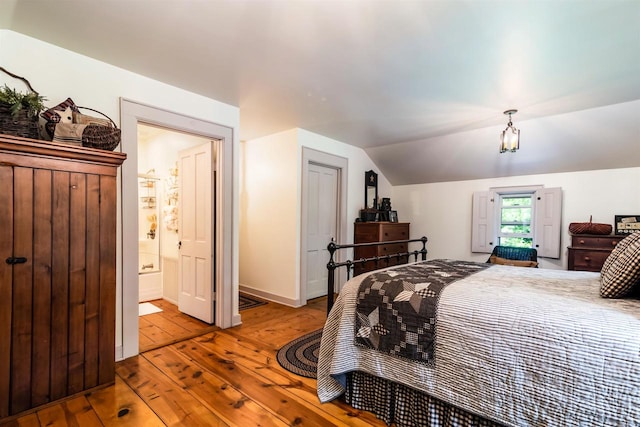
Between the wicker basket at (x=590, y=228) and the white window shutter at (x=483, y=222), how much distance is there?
3.28 ft

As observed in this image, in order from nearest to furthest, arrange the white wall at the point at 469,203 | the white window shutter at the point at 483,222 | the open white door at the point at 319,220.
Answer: the white wall at the point at 469,203, the open white door at the point at 319,220, the white window shutter at the point at 483,222

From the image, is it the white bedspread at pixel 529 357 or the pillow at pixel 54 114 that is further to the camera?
the pillow at pixel 54 114

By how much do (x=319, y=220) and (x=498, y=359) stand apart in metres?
3.35

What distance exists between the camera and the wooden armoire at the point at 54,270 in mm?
1784

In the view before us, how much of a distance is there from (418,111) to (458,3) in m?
1.72

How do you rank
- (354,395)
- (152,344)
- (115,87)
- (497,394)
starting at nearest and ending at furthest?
(497,394), (354,395), (115,87), (152,344)

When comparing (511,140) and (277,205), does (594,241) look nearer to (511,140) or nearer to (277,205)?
(511,140)

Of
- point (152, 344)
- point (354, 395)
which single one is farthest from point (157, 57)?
point (354, 395)

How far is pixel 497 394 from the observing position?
1.39 metres

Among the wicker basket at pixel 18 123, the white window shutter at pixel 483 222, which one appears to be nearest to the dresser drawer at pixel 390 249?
the white window shutter at pixel 483 222

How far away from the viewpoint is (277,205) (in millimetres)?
4293

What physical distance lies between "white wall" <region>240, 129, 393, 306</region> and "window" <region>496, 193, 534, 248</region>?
221 cm

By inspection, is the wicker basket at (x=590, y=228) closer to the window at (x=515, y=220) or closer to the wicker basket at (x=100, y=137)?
the window at (x=515, y=220)

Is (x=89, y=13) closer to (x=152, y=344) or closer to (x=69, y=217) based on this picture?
(x=69, y=217)
